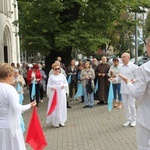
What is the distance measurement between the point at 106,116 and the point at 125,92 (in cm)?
236

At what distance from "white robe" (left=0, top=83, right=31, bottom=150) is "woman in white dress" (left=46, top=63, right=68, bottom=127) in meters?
5.02

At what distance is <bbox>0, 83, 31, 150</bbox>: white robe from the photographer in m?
4.59

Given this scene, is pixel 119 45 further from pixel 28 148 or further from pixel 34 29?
pixel 28 148

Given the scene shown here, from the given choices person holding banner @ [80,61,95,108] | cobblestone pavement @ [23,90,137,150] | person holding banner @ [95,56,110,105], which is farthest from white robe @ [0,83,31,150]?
person holding banner @ [95,56,110,105]

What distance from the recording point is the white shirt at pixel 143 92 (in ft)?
13.9

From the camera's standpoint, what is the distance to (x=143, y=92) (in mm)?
4355

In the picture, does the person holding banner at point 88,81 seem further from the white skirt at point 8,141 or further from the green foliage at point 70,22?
the white skirt at point 8,141

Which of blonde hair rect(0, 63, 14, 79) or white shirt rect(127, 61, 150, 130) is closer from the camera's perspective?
white shirt rect(127, 61, 150, 130)

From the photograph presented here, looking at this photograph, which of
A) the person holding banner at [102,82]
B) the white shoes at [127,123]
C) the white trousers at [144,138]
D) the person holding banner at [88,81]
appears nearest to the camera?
the white trousers at [144,138]

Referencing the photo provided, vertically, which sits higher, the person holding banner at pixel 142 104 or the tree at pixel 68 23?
the tree at pixel 68 23

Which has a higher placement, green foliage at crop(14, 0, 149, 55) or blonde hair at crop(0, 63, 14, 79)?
green foliage at crop(14, 0, 149, 55)

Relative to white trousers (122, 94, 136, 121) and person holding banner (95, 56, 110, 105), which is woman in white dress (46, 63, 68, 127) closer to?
white trousers (122, 94, 136, 121)

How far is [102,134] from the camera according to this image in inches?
340

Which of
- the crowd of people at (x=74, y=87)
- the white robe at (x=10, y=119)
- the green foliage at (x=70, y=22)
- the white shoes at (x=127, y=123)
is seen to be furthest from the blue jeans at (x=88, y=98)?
the white robe at (x=10, y=119)
